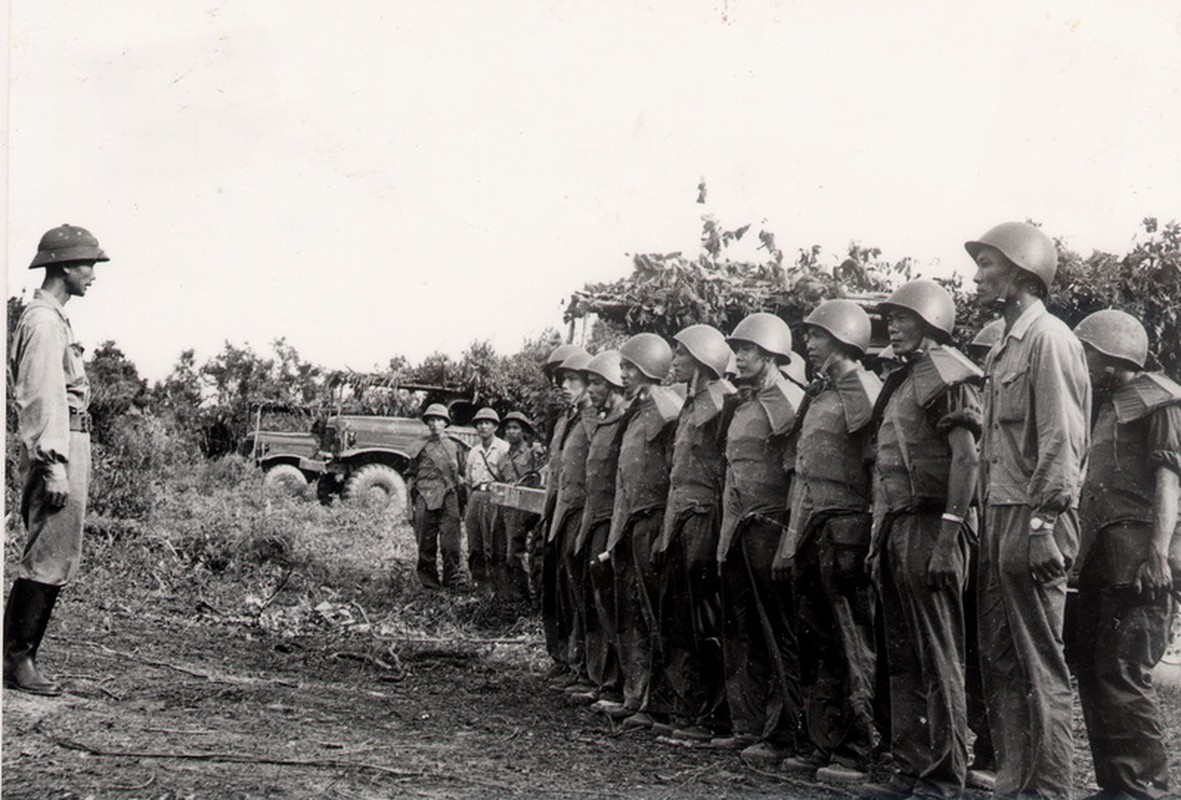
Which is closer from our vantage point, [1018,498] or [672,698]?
Answer: [1018,498]

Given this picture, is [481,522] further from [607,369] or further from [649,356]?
[649,356]

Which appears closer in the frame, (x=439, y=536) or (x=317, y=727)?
(x=317, y=727)

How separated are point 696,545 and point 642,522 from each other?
0.52 m

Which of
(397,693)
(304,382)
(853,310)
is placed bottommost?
(397,693)

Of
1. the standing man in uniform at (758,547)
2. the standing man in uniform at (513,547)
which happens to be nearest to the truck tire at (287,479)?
the standing man in uniform at (513,547)

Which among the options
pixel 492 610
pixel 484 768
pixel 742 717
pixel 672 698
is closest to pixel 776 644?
pixel 742 717

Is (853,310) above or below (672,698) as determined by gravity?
above

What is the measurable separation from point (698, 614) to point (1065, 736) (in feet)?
6.93

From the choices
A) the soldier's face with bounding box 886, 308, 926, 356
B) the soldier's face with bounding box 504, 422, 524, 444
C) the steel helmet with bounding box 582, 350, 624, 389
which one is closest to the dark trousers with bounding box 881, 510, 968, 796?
the soldier's face with bounding box 886, 308, 926, 356

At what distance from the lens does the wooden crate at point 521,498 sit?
8148 millimetres

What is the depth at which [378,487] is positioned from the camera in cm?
1686

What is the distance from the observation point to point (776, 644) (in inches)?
188

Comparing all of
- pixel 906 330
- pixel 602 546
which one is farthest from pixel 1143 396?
pixel 602 546

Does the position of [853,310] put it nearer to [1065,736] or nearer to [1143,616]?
[1143,616]
